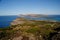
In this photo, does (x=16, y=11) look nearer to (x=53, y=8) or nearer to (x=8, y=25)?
(x=8, y=25)

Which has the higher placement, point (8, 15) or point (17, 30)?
point (8, 15)

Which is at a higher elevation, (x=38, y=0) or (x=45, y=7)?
(x=38, y=0)

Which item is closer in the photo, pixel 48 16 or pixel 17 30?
pixel 17 30

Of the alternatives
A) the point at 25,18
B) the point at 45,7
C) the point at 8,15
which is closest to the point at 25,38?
the point at 25,18

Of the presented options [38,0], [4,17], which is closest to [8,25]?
[4,17]

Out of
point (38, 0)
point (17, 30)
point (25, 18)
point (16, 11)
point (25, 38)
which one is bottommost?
point (25, 38)

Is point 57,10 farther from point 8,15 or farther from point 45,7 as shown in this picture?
point 8,15

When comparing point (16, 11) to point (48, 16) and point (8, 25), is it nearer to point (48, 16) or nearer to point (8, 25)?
point (8, 25)

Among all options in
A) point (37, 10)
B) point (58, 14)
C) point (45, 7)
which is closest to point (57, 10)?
point (58, 14)

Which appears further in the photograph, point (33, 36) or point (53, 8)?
point (53, 8)
